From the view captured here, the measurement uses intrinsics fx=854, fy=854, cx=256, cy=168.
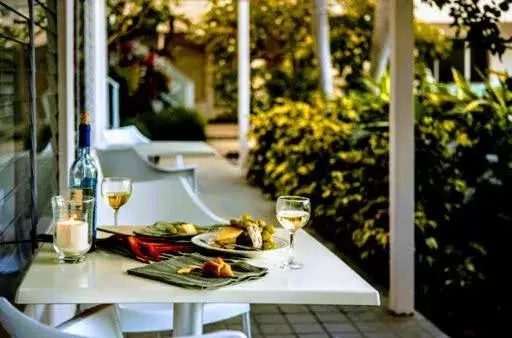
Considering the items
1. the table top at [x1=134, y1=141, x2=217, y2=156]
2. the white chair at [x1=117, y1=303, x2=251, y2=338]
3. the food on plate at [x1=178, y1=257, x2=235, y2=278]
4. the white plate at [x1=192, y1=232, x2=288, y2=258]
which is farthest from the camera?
the table top at [x1=134, y1=141, x2=217, y2=156]

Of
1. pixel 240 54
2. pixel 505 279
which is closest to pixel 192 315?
pixel 505 279

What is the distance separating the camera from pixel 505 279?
577 cm

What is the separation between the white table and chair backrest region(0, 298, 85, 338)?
0.26m

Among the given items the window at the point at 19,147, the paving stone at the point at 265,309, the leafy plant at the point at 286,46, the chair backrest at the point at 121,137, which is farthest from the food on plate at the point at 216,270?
the leafy plant at the point at 286,46

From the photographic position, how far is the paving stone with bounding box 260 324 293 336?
171 inches

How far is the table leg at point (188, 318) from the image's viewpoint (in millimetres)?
2434

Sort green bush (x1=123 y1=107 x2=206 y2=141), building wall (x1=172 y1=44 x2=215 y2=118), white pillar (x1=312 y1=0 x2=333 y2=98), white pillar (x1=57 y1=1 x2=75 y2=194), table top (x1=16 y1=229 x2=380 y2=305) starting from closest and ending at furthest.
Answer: table top (x1=16 y1=229 x2=380 y2=305), white pillar (x1=57 y1=1 x2=75 y2=194), white pillar (x1=312 y1=0 x2=333 y2=98), green bush (x1=123 y1=107 x2=206 y2=141), building wall (x1=172 y1=44 x2=215 y2=118)

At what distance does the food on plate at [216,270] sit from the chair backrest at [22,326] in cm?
56

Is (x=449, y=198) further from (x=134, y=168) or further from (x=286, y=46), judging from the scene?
(x=286, y=46)

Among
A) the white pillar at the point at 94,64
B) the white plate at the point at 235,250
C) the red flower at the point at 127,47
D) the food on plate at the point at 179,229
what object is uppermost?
the red flower at the point at 127,47

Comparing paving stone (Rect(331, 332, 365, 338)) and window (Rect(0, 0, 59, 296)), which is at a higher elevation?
window (Rect(0, 0, 59, 296))

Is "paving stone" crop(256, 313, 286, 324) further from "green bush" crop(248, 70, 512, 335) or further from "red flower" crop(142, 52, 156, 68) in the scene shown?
"red flower" crop(142, 52, 156, 68)

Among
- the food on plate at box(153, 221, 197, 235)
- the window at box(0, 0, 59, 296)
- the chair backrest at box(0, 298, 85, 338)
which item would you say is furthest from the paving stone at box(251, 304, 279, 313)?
the chair backrest at box(0, 298, 85, 338)

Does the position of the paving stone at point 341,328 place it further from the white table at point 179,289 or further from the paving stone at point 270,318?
the white table at point 179,289
